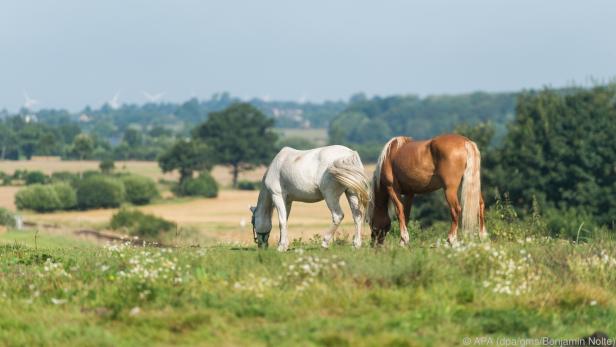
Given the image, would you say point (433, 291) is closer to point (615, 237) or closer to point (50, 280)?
point (50, 280)

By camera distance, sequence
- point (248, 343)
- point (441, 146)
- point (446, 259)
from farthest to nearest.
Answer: point (441, 146) → point (446, 259) → point (248, 343)

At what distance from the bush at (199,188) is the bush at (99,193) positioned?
13341mm

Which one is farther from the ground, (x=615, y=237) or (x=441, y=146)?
(x=441, y=146)

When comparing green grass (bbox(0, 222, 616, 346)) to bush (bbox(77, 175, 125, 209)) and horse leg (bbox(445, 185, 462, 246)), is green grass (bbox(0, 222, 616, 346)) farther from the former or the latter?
bush (bbox(77, 175, 125, 209))

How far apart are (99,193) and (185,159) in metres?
25.4

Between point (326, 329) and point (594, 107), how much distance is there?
74999 millimetres

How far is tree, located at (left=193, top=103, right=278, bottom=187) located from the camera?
16000 cm

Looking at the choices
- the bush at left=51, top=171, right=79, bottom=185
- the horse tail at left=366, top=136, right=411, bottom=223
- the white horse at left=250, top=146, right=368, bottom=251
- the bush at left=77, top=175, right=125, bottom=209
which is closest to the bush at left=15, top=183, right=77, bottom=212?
the bush at left=77, top=175, right=125, bottom=209

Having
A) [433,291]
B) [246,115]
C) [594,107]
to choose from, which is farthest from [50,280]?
[246,115]

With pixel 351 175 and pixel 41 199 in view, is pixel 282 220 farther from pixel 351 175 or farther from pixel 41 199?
pixel 41 199

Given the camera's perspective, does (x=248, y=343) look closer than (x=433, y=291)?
Yes

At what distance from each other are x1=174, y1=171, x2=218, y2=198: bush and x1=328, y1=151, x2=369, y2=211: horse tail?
112 metres

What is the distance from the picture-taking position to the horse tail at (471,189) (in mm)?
16406

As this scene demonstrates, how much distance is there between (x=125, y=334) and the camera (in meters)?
11.4
